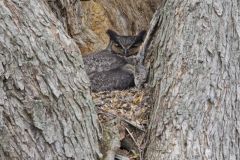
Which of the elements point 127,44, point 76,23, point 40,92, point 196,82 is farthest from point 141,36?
point 40,92

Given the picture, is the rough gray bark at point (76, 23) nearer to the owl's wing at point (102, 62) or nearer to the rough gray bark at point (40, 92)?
the owl's wing at point (102, 62)

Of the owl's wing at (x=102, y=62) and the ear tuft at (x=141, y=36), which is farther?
the ear tuft at (x=141, y=36)

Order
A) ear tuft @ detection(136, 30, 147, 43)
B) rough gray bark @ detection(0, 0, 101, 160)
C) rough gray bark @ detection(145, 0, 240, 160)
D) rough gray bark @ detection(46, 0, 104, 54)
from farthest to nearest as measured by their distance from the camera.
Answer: ear tuft @ detection(136, 30, 147, 43), rough gray bark @ detection(46, 0, 104, 54), rough gray bark @ detection(145, 0, 240, 160), rough gray bark @ detection(0, 0, 101, 160)

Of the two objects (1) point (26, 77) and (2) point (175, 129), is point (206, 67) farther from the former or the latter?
(1) point (26, 77)

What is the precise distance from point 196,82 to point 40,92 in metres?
1.19

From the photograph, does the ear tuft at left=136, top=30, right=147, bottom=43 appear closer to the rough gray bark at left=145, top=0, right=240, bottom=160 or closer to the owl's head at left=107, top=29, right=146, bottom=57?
the owl's head at left=107, top=29, right=146, bottom=57

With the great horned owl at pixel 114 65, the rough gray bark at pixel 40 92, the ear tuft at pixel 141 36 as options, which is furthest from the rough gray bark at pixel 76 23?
the rough gray bark at pixel 40 92

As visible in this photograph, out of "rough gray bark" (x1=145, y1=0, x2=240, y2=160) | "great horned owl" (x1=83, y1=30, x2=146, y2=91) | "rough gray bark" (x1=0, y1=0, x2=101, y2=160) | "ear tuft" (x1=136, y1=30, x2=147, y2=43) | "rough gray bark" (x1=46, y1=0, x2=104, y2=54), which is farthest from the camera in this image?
"ear tuft" (x1=136, y1=30, x2=147, y2=43)

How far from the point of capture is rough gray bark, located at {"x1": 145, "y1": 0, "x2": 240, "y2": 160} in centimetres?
337

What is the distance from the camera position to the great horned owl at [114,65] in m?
5.00

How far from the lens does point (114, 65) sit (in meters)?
5.37

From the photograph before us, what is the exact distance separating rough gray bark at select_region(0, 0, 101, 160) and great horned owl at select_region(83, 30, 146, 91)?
1.63 m

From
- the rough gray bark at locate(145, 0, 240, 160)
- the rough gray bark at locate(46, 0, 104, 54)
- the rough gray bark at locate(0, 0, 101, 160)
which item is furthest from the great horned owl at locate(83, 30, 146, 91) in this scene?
the rough gray bark at locate(0, 0, 101, 160)

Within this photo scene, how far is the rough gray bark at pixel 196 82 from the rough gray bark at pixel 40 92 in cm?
54
